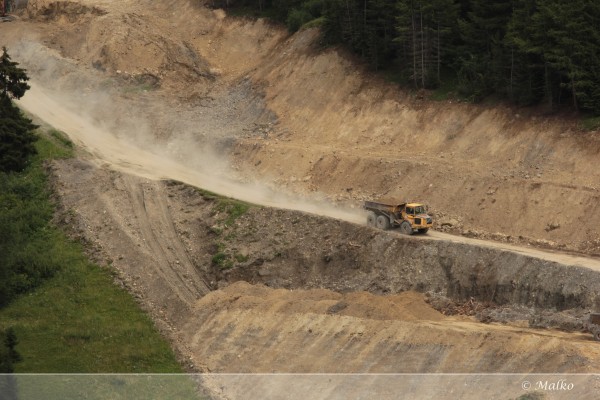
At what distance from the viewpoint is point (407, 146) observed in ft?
208

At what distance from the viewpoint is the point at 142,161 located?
68.4m

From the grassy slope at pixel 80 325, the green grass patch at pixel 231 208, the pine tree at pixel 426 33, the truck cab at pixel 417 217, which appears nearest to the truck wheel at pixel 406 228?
the truck cab at pixel 417 217

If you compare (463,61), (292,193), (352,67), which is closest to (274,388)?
(292,193)

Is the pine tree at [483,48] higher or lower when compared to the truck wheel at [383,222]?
higher

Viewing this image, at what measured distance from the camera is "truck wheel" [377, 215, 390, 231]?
54.0 m

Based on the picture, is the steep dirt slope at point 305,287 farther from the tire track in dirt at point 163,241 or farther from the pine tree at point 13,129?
the pine tree at point 13,129

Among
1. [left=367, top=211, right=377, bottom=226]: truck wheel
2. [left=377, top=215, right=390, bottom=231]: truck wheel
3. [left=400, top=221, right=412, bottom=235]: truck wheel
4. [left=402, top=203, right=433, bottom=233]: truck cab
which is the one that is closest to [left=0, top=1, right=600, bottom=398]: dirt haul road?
[left=402, top=203, right=433, bottom=233]: truck cab

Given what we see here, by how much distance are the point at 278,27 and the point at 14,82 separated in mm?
22590

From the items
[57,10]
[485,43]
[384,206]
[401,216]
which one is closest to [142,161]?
[384,206]

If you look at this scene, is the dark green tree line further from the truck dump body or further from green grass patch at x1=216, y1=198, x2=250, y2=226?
green grass patch at x1=216, y1=198, x2=250, y2=226

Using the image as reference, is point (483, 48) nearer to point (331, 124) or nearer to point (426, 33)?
point (426, 33)

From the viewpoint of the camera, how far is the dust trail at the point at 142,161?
60.7m

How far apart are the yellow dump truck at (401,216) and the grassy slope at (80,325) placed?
12.9 m

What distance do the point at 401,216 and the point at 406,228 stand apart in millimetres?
821
